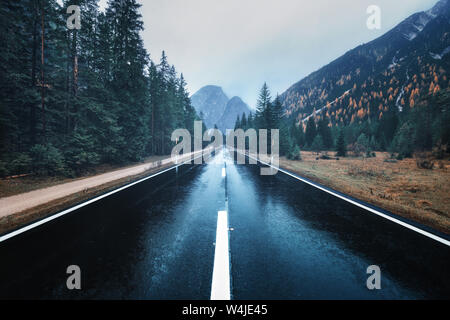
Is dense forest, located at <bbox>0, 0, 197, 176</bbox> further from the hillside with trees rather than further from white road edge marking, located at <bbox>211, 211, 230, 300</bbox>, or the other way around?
the hillside with trees

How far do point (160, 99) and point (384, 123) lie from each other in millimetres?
74907

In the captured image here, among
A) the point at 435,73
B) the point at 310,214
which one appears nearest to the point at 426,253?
the point at 310,214

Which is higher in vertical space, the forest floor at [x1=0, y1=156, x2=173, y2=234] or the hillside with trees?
the hillside with trees

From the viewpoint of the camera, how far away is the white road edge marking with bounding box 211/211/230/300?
6.77ft

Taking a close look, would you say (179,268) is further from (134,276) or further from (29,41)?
(29,41)

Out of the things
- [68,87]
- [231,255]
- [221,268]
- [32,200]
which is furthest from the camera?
[68,87]

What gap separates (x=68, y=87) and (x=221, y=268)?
687 inches

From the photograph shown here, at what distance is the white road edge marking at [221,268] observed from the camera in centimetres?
206

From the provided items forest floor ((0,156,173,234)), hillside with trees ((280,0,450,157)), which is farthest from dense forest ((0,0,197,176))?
hillside with trees ((280,0,450,157))

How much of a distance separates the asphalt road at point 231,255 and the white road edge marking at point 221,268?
0.21 feet

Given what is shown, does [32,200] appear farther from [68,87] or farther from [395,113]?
[395,113]

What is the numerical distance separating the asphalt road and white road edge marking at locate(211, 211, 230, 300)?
64 millimetres

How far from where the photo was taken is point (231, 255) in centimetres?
282

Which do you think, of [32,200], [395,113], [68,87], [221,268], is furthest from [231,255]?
[395,113]
